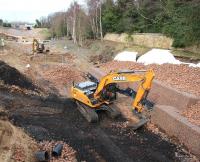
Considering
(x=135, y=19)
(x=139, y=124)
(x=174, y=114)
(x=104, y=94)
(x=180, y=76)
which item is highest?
(x=135, y=19)

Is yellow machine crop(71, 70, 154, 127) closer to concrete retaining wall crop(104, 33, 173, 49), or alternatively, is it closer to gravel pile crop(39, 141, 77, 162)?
gravel pile crop(39, 141, 77, 162)

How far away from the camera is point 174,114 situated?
1320 centimetres

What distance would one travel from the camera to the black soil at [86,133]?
11.1 metres

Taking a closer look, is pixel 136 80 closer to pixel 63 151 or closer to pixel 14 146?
pixel 63 151

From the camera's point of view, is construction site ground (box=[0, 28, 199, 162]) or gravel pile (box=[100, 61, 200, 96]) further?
gravel pile (box=[100, 61, 200, 96])

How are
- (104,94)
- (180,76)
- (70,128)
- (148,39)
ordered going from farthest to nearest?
(148,39)
(180,76)
(104,94)
(70,128)

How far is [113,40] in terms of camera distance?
55.2 metres

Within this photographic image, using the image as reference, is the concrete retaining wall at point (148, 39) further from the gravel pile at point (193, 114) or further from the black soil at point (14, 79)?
the gravel pile at point (193, 114)

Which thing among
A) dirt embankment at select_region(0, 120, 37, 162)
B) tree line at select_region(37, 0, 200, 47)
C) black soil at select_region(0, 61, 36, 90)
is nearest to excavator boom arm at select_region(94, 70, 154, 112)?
dirt embankment at select_region(0, 120, 37, 162)

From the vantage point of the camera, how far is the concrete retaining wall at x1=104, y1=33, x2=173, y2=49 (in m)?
37.1

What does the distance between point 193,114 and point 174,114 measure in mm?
723

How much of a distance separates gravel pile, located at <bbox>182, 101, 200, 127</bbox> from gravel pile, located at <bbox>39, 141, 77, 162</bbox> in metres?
4.28

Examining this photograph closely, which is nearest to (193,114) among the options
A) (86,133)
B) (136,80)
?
(136,80)

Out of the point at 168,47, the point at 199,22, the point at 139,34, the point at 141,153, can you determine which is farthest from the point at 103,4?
the point at 141,153
